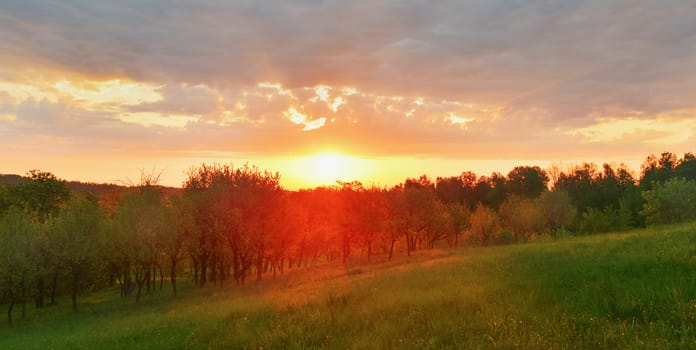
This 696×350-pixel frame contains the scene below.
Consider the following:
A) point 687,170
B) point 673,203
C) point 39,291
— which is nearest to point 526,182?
point 687,170

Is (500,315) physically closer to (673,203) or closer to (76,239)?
(76,239)

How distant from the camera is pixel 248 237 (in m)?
46.8

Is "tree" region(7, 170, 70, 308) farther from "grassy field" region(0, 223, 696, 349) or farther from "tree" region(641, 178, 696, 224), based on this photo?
"tree" region(641, 178, 696, 224)

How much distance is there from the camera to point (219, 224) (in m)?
45.2

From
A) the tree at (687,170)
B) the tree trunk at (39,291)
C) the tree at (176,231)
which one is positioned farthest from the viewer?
the tree at (687,170)

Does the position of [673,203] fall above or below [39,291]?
above

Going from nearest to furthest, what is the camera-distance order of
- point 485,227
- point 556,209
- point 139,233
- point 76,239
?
1. point 76,239
2. point 139,233
3. point 556,209
4. point 485,227

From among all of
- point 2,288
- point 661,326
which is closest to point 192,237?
point 2,288

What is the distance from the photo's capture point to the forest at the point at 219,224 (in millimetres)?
43719

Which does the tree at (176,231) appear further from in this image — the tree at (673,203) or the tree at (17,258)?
the tree at (673,203)

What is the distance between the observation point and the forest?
143ft

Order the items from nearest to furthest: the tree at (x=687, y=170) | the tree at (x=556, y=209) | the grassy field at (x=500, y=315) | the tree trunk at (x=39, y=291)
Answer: the grassy field at (x=500, y=315), the tree trunk at (x=39, y=291), the tree at (x=556, y=209), the tree at (x=687, y=170)

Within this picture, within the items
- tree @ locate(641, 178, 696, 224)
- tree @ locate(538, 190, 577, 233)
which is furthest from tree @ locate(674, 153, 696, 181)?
tree @ locate(641, 178, 696, 224)

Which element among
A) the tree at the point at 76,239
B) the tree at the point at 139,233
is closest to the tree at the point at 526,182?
the tree at the point at 139,233
